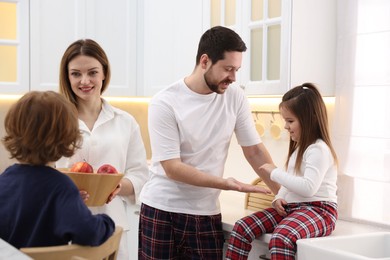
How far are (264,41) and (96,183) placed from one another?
47.7 inches

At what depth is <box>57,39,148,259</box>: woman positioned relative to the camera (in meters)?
2.10

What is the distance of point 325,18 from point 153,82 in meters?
1.33

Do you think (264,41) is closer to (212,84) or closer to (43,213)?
(212,84)

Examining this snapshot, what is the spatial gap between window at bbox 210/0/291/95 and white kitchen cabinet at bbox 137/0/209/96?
37 centimetres

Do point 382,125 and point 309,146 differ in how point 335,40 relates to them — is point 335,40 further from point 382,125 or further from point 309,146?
point 309,146

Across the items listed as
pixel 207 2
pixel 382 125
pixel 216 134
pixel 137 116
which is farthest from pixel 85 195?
pixel 137 116

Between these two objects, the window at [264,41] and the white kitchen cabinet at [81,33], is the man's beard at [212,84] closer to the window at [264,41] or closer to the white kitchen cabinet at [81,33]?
the window at [264,41]

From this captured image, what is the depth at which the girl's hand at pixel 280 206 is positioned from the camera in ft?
7.12

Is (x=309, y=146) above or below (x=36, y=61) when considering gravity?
below

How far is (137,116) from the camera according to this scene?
4.17 metres

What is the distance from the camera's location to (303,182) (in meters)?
2.06

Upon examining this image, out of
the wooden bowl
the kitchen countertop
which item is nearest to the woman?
the wooden bowl

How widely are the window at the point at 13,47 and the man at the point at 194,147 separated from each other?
4.68 feet

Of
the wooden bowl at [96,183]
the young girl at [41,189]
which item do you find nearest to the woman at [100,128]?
the wooden bowl at [96,183]
